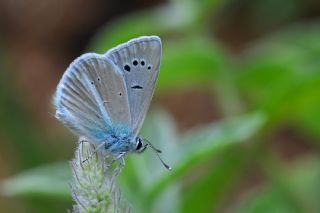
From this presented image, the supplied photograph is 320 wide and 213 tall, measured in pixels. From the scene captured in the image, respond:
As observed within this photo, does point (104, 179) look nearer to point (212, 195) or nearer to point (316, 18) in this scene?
point (212, 195)

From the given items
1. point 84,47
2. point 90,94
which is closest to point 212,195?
point 90,94

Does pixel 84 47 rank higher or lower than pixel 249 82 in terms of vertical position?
higher

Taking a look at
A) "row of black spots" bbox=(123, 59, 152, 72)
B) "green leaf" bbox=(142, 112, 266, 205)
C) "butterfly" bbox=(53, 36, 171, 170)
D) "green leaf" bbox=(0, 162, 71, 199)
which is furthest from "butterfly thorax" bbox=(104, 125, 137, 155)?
"green leaf" bbox=(0, 162, 71, 199)

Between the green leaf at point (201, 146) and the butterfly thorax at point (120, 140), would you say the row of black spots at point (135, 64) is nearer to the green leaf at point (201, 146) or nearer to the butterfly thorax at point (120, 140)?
the butterfly thorax at point (120, 140)

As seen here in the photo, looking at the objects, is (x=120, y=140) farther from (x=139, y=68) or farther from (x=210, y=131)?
(x=210, y=131)

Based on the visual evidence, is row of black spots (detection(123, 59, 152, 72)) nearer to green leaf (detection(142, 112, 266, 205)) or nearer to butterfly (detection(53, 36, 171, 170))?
butterfly (detection(53, 36, 171, 170))
